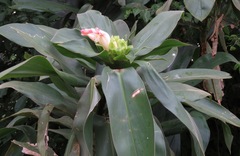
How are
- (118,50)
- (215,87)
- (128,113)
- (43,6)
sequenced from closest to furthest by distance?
(128,113)
(118,50)
(215,87)
(43,6)

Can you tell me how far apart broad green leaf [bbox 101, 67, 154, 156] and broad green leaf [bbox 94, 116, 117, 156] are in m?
0.13

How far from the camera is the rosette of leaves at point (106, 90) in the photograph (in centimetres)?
81

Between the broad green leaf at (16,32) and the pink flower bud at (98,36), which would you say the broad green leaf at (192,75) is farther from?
the broad green leaf at (16,32)

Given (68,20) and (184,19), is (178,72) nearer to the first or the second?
(184,19)

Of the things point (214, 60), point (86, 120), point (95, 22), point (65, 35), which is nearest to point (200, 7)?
point (214, 60)

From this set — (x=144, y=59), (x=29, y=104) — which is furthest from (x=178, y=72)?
(x=29, y=104)

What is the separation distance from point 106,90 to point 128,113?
70 mm

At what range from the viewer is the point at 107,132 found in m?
0.93

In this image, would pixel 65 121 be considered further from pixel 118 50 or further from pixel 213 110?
pixel 213 110

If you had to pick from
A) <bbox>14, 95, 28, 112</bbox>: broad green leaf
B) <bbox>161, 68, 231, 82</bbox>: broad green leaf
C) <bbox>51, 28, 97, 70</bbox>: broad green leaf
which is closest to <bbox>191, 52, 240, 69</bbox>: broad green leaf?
<bbox>161, 68, 231, 82</bbox>: broad green leaf

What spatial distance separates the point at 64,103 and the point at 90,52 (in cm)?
16

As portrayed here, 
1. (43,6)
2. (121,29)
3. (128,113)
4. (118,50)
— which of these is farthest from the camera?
(43,6)

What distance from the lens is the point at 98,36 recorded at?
907 millimetres

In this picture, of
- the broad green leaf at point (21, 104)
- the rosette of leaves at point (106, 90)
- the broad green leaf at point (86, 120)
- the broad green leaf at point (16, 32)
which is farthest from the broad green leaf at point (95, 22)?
the broad green leaf at point (21, 104)
